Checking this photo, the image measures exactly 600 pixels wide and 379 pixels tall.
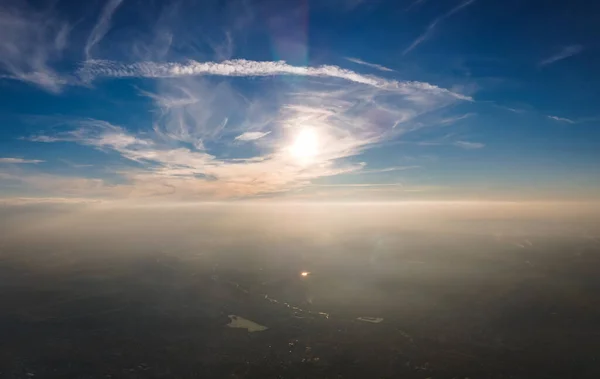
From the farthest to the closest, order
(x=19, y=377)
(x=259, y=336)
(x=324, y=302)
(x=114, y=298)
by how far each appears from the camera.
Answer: (x=114, y=298) → (x=324, y=302) → (x=259, y=336) → (x=19, y=377)

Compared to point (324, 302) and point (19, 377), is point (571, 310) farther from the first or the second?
point (19, 377)

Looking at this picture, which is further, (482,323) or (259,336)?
(482,323)

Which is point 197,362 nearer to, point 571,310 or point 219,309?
point 219,309

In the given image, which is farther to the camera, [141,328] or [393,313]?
[393,313]

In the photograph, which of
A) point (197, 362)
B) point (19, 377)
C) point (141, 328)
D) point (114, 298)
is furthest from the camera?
point (114, 298)

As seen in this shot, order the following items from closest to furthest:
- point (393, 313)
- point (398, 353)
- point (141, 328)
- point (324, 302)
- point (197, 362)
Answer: point (197, 362) → point (398, 353) → point (141, 328) → point (393, 313) → point (324, 302)

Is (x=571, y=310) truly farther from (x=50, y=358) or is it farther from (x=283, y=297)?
(x=50, y=358)

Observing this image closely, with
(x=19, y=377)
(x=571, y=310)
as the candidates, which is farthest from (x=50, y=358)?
(x=571, y=310)

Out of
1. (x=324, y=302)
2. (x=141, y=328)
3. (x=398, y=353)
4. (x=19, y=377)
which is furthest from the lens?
(x=324, y=302)

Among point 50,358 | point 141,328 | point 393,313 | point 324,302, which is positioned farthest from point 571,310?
point 50,358
